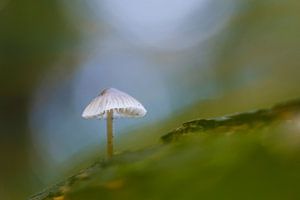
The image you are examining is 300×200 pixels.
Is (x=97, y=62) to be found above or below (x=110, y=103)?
above

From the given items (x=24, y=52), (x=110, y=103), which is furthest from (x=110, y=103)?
(x=24, y=52)

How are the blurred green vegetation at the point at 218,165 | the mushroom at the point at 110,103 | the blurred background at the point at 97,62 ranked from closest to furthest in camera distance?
the blurred green vegetation at the point at 218,165, the mushroom at the point at 110,103, the blurred background at the point at 97,62

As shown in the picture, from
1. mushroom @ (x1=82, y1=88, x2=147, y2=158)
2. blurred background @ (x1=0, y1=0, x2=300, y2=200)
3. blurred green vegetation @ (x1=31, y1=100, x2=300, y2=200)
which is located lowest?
blurred green vegetation @ (x1=31, y1=100, x2=300, y2=200)

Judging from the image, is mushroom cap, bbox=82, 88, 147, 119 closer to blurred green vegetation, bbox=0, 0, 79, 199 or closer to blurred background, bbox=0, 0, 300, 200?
blurred background, bbox=0, 0, 300, 200

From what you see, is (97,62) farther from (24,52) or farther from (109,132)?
(109,132)

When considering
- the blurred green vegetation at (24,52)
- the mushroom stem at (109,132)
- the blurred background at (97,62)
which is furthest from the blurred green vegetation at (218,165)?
the blurred green vegetation at (24,52)

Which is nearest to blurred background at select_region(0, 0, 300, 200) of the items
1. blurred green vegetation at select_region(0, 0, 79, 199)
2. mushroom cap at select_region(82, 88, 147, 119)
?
blurred green vegetation at select_region(0, 0, 79, 199)

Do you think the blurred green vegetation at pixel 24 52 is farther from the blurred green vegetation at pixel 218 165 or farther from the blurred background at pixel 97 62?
the blurred green vegetation at pixel 218 165
